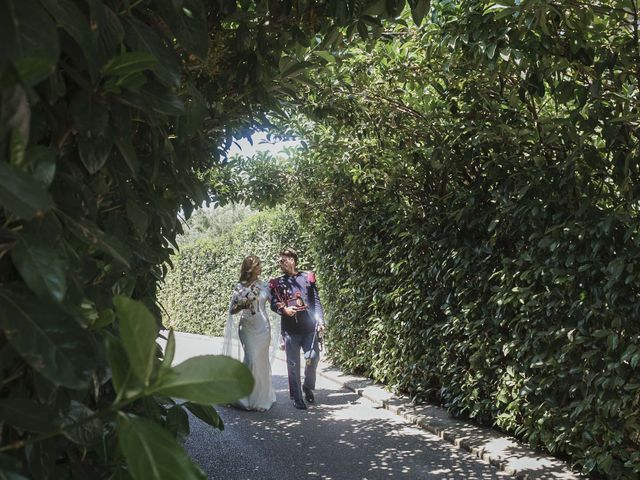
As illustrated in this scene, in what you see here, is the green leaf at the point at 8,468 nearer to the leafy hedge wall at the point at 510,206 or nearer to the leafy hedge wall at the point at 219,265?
the leafy hedge wall at the point at 510,206

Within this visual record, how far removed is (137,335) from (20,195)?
0.18 m

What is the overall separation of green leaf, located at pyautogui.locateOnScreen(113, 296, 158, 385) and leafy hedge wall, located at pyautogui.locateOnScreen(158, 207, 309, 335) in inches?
532

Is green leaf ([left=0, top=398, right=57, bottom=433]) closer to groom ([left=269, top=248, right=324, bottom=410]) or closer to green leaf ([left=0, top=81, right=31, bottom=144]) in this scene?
green leaf ([left=0, top=81, right=31, bottom=144])

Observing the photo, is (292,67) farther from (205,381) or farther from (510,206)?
(510,206)

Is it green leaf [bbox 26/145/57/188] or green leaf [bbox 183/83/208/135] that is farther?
green leaf [bbox 183/83/208/135]

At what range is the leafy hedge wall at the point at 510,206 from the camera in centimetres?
440

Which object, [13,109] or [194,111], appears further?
[194,111]

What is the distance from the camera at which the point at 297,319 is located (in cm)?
921

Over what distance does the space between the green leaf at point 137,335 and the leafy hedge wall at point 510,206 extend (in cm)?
379

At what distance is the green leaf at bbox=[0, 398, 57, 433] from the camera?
0.76 metres

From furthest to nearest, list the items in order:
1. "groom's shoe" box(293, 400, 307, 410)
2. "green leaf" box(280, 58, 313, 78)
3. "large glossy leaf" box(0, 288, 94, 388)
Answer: "groom's shoe" box(293, 400, 307, 410) < "green leaf" box(280, 58, 313, 78) < "large glossy leaf" box(0, 288, 94, 388)

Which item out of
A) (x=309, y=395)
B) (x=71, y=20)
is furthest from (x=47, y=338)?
(x=309, y=395)

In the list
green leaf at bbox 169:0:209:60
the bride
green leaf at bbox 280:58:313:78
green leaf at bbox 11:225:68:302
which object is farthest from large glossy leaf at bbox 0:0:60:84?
the bride

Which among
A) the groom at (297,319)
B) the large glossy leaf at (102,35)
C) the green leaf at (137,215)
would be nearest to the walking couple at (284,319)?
the groom at (297,319)
